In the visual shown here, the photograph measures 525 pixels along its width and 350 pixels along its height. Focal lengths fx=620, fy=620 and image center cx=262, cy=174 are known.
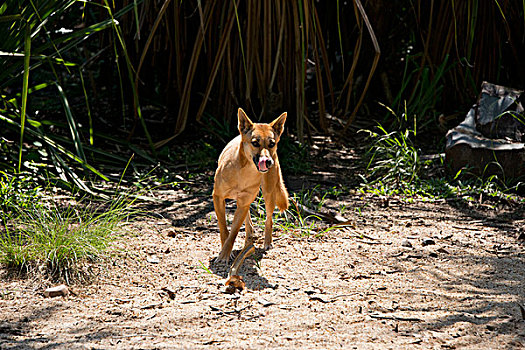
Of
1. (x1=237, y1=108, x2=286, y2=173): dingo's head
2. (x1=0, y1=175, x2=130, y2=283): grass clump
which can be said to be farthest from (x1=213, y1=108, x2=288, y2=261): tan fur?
(x1=0, y1=175, x2=130, y2=283): grass clump

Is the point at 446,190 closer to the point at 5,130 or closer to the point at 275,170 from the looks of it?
the point at 275,170

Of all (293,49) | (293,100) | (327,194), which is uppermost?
(293,49)

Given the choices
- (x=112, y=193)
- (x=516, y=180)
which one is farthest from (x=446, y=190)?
(x=112, y=193)

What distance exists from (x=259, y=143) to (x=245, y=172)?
228 millimetres

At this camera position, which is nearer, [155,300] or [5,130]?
[155,300]

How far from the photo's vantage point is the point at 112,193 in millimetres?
4703

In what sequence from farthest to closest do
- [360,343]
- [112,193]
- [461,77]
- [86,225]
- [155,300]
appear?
1. [461,77]
2. [112,193]
3. [86,225]
4. [155,300]
5. [360,343]

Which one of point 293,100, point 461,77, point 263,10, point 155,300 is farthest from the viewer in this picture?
point 461,77

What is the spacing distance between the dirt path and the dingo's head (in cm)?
66

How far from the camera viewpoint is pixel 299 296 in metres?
3.13

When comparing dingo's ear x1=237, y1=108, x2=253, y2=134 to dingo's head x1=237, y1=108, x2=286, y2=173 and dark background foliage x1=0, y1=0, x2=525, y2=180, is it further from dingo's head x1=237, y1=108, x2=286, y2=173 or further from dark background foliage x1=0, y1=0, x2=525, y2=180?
dark background foliage x1=0, y1=0, x2=525, y2=180

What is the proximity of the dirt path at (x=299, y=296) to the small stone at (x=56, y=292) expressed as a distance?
3 cm

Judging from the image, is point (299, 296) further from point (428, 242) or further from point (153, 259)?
point (428, 242)

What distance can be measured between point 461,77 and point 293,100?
1900mm
